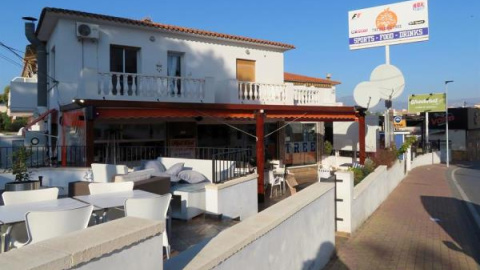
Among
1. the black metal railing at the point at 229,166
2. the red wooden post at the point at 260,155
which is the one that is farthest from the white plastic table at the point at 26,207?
the red wooden post at the point at 260,155

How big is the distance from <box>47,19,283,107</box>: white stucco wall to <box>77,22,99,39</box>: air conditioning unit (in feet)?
1.20

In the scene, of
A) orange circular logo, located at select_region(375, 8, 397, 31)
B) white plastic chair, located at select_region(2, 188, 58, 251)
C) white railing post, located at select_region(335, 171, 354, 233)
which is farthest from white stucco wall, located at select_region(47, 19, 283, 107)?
white railing post, located at select_region(335, 171, 354, 233)

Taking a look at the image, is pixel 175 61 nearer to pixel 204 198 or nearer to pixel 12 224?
pixel 204 198

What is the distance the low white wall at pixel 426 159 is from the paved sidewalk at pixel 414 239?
15.5 metres

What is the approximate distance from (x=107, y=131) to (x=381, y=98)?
1132 centimetres

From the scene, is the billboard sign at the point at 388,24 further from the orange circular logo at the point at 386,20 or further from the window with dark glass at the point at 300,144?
the window with dark glass at the point at 300,144

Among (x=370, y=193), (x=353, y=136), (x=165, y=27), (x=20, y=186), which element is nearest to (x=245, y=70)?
(x=165, y=27)

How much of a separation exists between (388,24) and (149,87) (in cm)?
1575

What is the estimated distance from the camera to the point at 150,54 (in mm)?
14906

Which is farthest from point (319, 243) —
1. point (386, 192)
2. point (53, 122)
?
point (53, 122)

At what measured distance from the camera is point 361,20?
78.4 ft

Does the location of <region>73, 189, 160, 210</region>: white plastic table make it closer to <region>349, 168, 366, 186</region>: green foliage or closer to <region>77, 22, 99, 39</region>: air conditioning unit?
<region>349, 168, 366, 186</region>: green foliage

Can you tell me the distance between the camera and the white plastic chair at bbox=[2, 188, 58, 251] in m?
4.08

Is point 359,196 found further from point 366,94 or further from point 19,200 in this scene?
point 366,94
